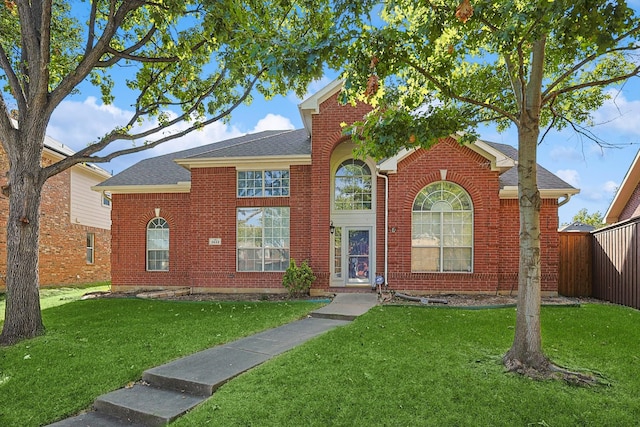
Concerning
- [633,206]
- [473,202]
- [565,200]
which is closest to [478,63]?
[473,202]

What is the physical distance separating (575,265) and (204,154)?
12.9 metres

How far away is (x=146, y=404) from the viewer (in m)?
4.15

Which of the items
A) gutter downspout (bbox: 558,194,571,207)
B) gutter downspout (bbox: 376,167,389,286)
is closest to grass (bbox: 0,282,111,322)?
A: gutter downspout (bbox: 376,167,389,286)

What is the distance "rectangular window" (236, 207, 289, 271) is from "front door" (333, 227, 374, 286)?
1.75 metres

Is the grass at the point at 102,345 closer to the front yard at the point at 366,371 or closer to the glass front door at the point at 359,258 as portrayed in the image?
the front yard at the point at 366,371

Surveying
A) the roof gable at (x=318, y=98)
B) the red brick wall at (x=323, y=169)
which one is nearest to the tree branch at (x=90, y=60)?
the roof gable at (x=318, y=98)

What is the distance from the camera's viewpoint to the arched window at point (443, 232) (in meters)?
11.3

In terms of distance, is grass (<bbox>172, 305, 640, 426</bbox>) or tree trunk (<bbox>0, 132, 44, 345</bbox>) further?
tree trunk (<bbox>0, 132, 44, 345</bbox>)

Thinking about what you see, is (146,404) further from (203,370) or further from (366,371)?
(366,371)

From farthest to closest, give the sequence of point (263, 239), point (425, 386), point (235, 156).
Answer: point (263, 239)
point (235, 156)
point (425, 386)

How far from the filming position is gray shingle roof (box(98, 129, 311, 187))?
41.1ft

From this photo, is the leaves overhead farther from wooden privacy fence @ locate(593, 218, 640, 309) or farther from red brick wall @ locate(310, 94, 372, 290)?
wooden privacy fence @ locate(593, 218, 640, 309)

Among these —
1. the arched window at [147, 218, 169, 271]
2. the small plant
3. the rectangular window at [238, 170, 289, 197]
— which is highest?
the rectangular window at [238, 170, 289, 197]

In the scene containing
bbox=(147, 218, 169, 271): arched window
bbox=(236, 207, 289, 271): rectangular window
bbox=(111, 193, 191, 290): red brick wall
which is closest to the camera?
bbox=(236, 207, 289, 271): rectangular window
